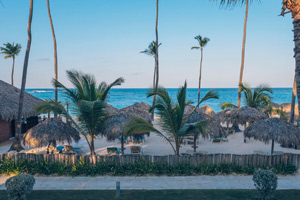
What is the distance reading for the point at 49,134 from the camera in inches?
472

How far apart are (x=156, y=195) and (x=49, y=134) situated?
6506 mm

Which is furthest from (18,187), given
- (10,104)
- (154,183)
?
(10,104)

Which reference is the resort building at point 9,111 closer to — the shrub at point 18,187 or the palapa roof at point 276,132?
the shrub at point 18,187

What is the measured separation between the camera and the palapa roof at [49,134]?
11945mm

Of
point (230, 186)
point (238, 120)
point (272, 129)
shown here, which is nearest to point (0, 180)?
point (230, 186)

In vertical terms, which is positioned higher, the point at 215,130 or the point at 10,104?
the point at 10,104

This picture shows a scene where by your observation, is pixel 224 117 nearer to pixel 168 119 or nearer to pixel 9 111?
pixel 168 119

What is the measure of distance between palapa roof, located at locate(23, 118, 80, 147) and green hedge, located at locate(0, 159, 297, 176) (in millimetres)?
1387

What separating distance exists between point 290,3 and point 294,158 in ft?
26.1

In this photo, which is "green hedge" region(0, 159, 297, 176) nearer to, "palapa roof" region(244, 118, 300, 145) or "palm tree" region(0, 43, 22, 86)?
"palapa roof" region(244, 118, 300, 145)

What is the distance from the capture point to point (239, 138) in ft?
62.5

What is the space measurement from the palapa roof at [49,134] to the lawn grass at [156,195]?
3.53m

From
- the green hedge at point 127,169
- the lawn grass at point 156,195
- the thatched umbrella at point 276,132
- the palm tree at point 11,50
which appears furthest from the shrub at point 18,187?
the palm tree at point 11,50

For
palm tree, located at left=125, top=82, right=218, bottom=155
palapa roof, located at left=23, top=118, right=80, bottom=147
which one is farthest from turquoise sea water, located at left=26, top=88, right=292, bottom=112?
palm tree, located at left=125, top=82, right=218, bottom=155
